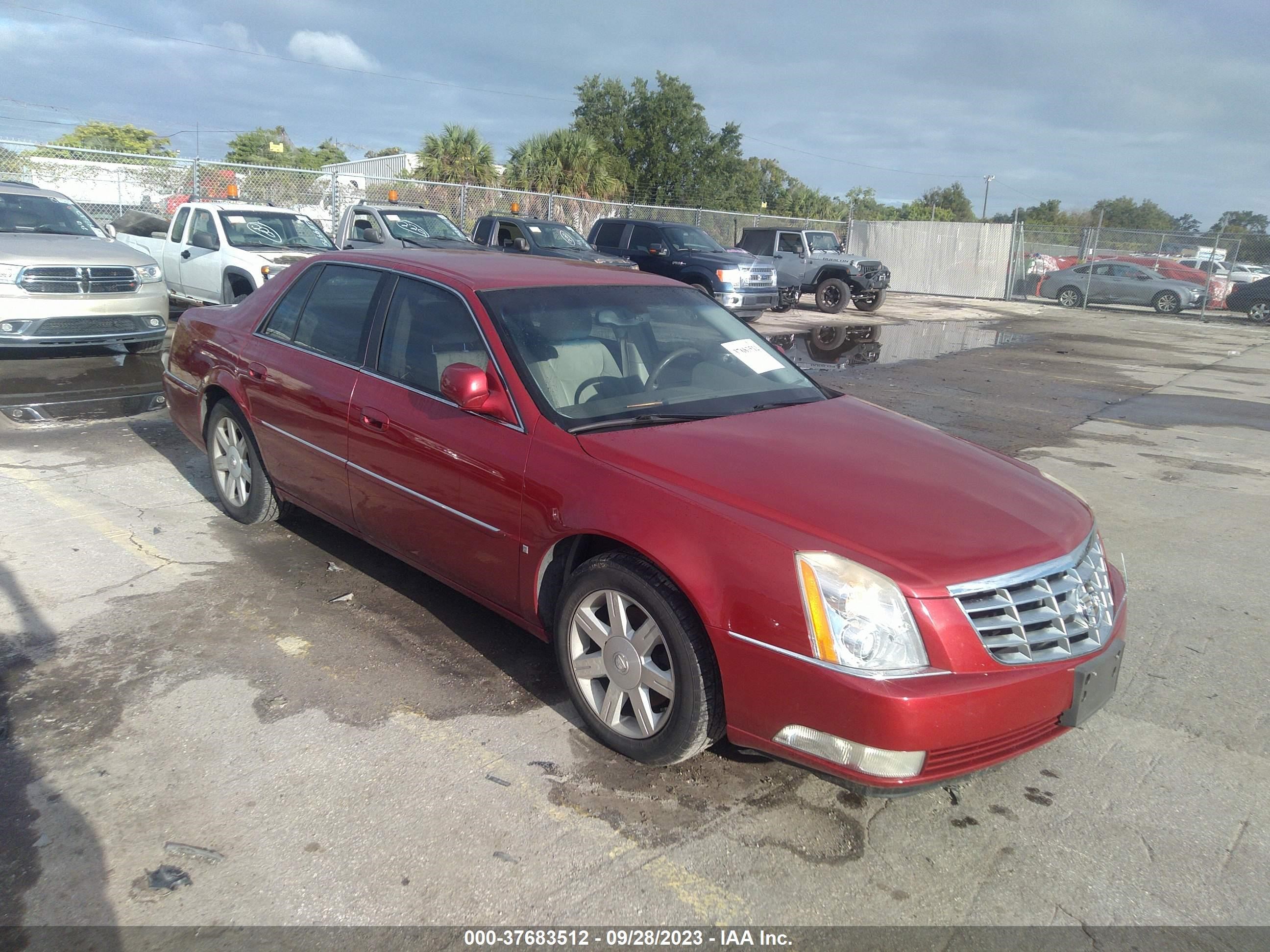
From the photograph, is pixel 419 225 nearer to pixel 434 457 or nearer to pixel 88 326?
pixel 88 326

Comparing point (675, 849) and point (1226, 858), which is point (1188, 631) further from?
point (675, 849)

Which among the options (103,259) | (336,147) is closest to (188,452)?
(103,259)

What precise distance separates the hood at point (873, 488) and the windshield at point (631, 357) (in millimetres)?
209

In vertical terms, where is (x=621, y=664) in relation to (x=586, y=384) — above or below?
below

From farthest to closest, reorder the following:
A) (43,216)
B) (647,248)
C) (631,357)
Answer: (647,248) < (43,216) < (631,357)

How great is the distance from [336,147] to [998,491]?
8882 centimetres

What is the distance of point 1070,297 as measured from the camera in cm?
2969

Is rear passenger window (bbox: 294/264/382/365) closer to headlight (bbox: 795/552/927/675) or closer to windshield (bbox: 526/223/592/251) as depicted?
headlight (bbox: 795/552/927/675)

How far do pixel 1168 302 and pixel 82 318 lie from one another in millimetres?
28228

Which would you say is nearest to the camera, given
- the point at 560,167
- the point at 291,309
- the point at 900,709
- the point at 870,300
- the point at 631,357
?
the point at 900,709

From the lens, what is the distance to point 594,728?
10.8 ft

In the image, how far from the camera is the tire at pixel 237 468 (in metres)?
5.11

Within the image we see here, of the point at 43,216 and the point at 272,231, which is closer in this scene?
the point at 43,216

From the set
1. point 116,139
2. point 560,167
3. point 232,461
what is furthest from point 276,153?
point 232,461
